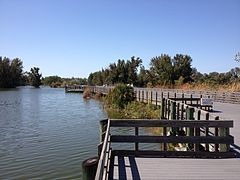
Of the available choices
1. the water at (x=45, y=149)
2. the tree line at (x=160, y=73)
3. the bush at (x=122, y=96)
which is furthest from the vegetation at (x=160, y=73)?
the water at (x=45, y=149)

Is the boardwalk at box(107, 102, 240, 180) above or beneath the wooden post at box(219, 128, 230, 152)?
beneath

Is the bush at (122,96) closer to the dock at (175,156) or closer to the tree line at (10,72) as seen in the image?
the dock at (175,156)

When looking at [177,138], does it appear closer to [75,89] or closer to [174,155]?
[174,155]

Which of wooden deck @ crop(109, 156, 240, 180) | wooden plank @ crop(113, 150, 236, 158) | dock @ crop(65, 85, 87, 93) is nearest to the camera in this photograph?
wooden deck @ crop(109, 156, 240, 180)

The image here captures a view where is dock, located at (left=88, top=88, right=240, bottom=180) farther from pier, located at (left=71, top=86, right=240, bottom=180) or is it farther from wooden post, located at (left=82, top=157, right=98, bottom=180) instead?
wooden post, located at (left=82, top=157, right=98, bottom=180)

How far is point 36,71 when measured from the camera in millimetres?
160000

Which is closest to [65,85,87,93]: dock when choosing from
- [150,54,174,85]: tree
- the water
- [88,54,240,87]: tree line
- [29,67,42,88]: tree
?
[88,54,240,87]: tree line

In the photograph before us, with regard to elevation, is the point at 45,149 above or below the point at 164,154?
below

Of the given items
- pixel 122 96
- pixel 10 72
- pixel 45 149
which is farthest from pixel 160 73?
pixel 10 72

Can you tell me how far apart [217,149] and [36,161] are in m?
7.92

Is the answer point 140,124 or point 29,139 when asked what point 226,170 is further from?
point 29,139

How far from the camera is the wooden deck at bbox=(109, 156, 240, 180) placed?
7016 millimetres

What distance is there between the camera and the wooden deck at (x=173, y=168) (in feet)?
23.0

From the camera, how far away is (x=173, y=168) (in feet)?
25.1
